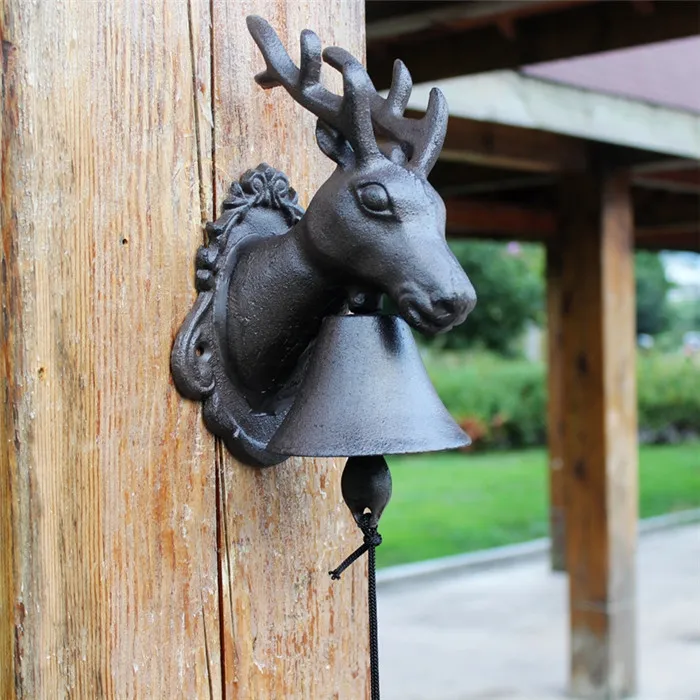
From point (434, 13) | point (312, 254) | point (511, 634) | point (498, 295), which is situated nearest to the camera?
point (312, 254)

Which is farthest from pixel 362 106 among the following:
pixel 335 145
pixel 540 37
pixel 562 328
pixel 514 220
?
pixel 514 220

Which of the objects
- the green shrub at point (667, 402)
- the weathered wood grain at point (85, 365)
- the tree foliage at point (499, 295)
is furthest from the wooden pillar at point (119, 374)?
the green shrub at point (667, 402)

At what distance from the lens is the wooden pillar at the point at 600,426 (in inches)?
180

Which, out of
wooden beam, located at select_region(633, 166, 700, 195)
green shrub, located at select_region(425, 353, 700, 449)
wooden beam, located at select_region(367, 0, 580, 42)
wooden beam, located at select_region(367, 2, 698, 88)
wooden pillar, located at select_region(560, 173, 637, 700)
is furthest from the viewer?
green shrub, located at select_region(425, 353, 700, 449)

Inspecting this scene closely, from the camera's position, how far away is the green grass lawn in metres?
8.53

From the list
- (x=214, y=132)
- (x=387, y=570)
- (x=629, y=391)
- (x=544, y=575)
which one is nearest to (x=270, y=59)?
(x=214, y=132)

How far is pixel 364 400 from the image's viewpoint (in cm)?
94

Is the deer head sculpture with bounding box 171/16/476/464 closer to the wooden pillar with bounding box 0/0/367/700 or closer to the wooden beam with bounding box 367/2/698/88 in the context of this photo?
the wooden pillar with bounding box 0/0/367/700

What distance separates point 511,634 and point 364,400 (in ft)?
17.9

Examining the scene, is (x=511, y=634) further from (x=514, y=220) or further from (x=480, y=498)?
(x=480, y=498)

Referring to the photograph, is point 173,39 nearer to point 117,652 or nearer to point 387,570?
point 117,652

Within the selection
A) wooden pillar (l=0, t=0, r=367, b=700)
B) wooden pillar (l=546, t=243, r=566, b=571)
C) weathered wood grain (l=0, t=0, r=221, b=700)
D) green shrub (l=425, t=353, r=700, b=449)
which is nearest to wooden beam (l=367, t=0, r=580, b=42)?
wooden pillar (l=0, t=0, r=367, b=700)

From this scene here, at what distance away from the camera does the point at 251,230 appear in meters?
1.03

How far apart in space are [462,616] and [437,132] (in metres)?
5.89
